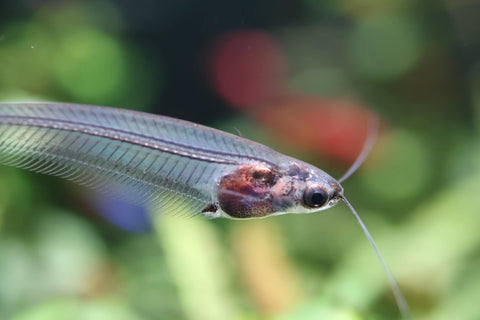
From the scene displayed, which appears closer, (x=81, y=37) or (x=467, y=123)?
(x=81, y=37)

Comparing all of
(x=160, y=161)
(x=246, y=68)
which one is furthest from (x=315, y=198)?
(x=246, y=68)

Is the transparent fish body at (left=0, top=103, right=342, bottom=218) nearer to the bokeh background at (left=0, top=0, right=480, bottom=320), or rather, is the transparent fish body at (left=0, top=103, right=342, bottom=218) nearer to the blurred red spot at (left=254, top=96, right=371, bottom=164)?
the bokeh background at (left=0, top=0, right=480, bottom=320)

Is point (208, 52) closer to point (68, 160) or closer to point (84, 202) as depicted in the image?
point (84, 202)

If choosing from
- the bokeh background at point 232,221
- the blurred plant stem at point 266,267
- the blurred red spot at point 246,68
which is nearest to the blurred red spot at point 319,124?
the bokeh background at point 232,221

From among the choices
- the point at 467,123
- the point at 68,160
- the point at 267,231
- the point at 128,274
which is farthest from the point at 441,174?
the point at 68,160

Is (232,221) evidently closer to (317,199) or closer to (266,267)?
(266,267)

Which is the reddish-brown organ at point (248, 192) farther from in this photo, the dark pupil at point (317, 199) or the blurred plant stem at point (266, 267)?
the blurred plant stem at point (266, 267)
